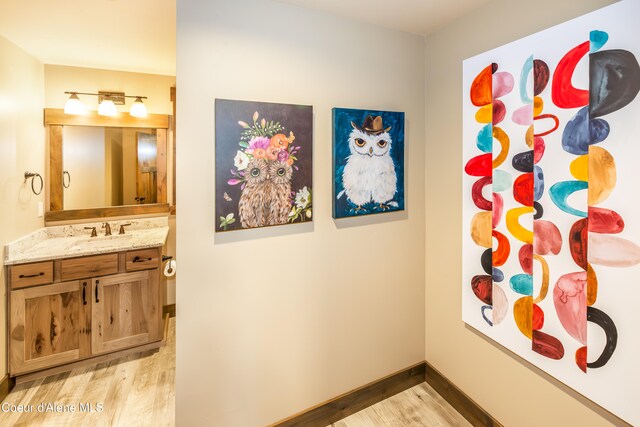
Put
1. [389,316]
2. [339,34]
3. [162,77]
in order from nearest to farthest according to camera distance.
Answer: [339,34] → [389,316] → [162,77]

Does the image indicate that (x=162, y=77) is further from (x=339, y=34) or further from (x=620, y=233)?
(x=620, y=233)

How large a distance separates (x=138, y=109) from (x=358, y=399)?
3.08 meters

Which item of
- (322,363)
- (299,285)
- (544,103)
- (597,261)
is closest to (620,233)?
(597,261)

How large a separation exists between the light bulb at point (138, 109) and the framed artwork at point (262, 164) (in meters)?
1.89

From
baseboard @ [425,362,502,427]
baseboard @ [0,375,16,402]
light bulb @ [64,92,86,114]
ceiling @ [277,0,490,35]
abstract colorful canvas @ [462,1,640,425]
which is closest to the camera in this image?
abstract colorful canvas @ [462,1,640,425]

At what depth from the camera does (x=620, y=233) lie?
1257mm

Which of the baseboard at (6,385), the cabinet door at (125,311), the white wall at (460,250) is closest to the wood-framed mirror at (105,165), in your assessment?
the cabinet door at (125,311)

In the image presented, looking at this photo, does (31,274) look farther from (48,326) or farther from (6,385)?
(6,385)

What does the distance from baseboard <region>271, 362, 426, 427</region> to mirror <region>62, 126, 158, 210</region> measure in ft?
8.02

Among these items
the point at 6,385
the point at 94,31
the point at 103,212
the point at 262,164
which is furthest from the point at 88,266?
the point at 262,164

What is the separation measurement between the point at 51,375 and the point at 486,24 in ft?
12.7

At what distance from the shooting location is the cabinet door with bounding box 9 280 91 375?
232 cm

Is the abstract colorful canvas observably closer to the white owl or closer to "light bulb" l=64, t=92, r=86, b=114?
the white owl

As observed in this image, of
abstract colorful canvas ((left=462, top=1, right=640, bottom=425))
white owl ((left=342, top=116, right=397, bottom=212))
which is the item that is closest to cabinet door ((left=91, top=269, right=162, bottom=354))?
white owl ((left=342, top=116, right=397, bottom=212))
